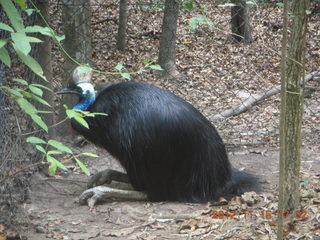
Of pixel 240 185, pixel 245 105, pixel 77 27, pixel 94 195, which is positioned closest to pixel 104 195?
pixel 94 195

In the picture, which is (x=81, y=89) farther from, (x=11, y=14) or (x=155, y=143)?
(x=11, y=14)

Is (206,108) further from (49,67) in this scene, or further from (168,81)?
(49,67)

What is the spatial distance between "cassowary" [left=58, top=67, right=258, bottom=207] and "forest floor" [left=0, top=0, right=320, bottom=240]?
12cm

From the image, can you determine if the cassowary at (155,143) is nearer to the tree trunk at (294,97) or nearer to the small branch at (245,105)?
A: the tree trunk at (294,97)

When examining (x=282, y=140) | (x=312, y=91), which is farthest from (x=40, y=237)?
(x=312, y=91)

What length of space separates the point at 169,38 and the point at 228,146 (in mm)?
1415

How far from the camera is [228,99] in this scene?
5.38m

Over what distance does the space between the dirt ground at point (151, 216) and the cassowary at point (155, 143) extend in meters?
0.11

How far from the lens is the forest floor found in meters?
2.69

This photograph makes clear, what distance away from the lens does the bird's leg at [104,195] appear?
130 inches

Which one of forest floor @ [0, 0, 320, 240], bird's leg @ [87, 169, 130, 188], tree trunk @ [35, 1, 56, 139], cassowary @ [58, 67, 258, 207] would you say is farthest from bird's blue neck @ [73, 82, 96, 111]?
forest floor @ [0, 0, 320, 240]

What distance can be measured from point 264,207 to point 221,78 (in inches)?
125

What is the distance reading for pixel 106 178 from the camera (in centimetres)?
360

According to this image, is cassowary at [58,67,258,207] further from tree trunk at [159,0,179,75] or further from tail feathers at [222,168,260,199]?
tree trunk at [159,0,179,75]
